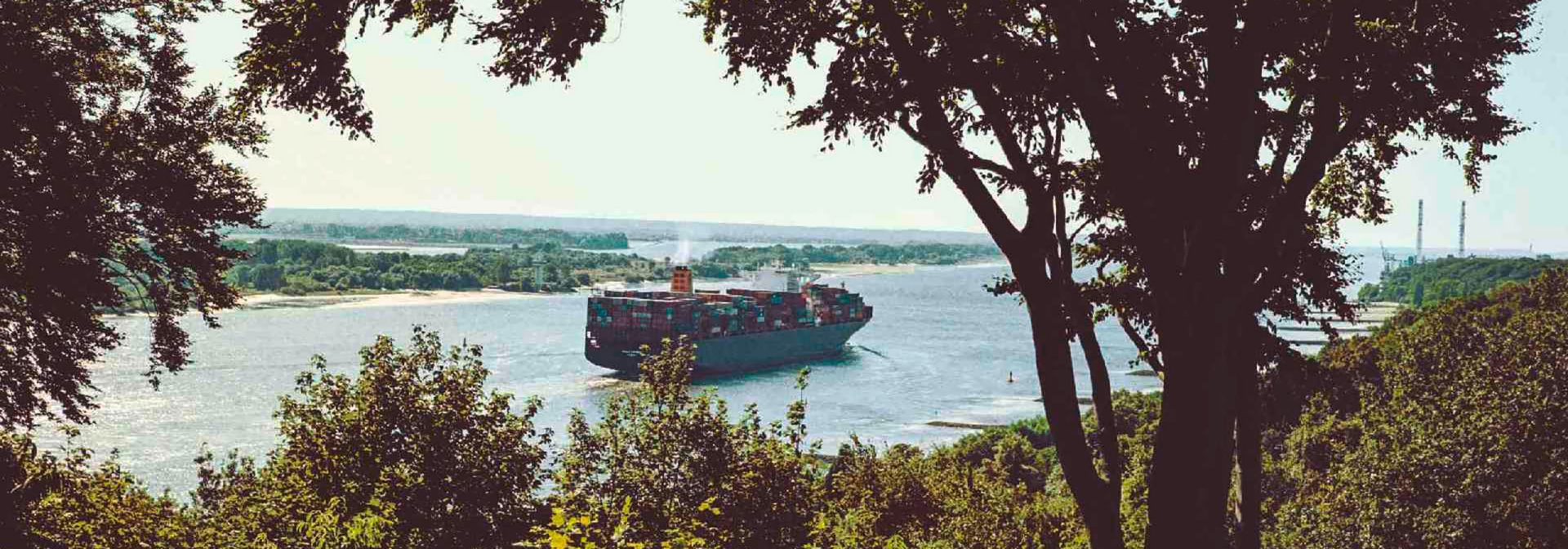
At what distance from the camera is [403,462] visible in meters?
10.0

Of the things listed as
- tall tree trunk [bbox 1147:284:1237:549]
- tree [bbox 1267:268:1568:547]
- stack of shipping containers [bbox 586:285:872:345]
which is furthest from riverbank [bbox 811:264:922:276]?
tall tree trunk [bbox 1147:284:1237:549]

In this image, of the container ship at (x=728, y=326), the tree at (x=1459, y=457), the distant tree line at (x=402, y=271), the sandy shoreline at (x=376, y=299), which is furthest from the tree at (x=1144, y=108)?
the distant tree line at (x=402, y=271)

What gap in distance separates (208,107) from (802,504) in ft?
19.2

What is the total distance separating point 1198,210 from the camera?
4.03m

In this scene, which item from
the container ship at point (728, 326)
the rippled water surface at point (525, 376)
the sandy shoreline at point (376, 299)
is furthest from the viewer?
the sandy shoreline at point (376, 299)

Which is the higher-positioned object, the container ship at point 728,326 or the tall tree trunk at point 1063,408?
the tall tree trunk at point 1063,408

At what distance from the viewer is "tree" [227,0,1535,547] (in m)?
4.01

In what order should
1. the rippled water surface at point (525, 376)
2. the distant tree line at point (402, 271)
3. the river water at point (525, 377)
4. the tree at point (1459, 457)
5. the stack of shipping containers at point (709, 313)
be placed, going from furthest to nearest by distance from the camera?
the distant tree line at point (402, 271) → the stack of shipping containers at point (709, 313) → the rippled water surface at point (525, 376) → the river water at point (525, 377) → the tree at point (1459, 457)

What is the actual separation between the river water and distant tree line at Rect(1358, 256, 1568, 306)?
90.8ft

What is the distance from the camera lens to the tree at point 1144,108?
4.01 meters

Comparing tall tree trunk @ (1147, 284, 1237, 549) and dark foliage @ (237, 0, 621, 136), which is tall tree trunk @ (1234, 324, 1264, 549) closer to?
tall tree trunk @ (1147, 284, 1237, 549)

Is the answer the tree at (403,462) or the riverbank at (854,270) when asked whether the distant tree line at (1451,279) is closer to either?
the riverbank at (854,270)

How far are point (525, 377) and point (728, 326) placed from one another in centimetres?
1896

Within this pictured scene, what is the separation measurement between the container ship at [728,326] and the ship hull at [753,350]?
49mm
